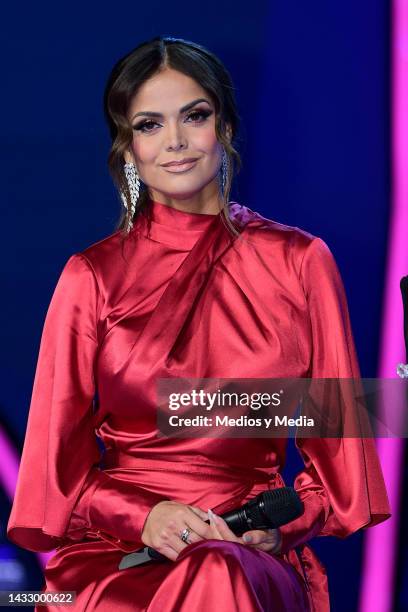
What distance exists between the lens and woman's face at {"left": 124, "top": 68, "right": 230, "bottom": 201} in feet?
6.74

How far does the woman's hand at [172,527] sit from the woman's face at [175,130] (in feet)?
1.83

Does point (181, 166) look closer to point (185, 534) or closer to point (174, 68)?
point (174, 68)

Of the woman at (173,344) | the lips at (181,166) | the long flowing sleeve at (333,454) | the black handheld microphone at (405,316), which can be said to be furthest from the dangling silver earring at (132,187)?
the black handheld microphone at (405,316)

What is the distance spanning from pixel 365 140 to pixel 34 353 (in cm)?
82

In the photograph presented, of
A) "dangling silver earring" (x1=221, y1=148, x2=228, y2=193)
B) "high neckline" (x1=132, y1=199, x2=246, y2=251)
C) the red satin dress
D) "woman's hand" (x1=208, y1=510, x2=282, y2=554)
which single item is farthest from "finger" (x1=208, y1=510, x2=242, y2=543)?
"dangling silver earring" (x1=221, y1=148, x2=228, y2=193)

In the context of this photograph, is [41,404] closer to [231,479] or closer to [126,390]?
[126,390]

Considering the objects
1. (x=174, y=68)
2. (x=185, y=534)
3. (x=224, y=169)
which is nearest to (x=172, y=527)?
(x=185, y=534)

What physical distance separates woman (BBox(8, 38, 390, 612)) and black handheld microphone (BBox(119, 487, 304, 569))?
0.55 feet

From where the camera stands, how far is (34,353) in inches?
97.6

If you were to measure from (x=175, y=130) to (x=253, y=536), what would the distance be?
2.32 feet

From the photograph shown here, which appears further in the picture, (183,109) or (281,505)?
(183,109)

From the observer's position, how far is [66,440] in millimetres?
2041

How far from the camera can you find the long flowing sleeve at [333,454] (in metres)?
1.98

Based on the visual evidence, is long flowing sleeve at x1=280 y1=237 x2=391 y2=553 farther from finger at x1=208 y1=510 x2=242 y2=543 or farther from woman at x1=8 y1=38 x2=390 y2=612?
finger at x1=208 y1=510 x2=242 y2=543
